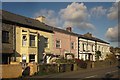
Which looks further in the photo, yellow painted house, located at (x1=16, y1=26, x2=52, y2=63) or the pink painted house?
the pink painted house

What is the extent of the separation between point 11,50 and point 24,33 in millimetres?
3248

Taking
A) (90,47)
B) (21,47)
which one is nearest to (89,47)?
(90,47)

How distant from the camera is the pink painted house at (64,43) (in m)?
38.1

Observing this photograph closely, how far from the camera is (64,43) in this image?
40.7 meters

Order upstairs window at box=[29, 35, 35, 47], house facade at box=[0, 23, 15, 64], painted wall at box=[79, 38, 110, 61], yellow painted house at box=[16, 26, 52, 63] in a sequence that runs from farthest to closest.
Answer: painted wall at box=[79, 38, 110, 61], upstairs window at box=[29, 35, 35, 47], yellow painted house at box=[16, 26, 52, 63], house facade at box=[0, 23, 15, 64]

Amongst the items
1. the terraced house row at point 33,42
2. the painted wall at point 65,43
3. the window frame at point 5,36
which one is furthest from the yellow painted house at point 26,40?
the painted wall at point 65,43

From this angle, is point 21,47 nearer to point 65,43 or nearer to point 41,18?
point 41,18

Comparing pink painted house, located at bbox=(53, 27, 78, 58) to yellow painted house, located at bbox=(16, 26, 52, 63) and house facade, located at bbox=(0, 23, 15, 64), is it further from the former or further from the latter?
house facade, located at bbox=(0, 23, 15, 64)

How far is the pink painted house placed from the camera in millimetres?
38094

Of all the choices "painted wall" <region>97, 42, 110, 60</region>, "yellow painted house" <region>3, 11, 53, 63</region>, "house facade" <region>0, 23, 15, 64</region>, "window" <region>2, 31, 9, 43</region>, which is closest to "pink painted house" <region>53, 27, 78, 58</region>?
"yellow painted house" <region>3, 11, 53, 63</region>

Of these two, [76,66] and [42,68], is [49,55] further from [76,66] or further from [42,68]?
[42,68]

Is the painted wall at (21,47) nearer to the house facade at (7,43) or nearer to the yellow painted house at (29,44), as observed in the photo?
the yellow painted house at (29,44)

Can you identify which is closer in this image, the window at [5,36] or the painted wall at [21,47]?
the window at [5,36]

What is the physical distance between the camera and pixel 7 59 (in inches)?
1073
